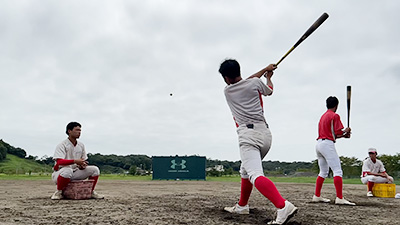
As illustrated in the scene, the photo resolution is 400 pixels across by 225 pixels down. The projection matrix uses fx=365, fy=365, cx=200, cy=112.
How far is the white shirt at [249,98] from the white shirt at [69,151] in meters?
3.67

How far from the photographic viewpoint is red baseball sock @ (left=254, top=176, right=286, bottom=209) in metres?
3.80

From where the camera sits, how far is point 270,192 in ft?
12.7

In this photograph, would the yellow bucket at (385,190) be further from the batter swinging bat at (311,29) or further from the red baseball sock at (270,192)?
the red baseball sock at (270,192)

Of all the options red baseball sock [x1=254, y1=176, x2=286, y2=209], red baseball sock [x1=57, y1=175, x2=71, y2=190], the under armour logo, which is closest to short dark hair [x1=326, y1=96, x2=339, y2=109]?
red baseball sock [x1=254, y1=176, x2=286, y2=209]

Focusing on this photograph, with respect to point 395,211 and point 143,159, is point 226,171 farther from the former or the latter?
point 143,159

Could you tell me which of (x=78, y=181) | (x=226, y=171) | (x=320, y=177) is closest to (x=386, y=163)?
(x=226, y=171)

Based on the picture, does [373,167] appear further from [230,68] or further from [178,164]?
[178,164]

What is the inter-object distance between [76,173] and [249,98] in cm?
397

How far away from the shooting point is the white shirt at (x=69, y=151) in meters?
6.54

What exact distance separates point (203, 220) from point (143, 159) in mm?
56850

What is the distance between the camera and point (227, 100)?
4637mm

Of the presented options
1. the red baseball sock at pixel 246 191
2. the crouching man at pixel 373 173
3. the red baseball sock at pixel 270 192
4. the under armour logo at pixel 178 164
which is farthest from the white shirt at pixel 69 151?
the under armour logo at pixel 178 164

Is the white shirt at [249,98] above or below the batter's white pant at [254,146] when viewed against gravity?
above

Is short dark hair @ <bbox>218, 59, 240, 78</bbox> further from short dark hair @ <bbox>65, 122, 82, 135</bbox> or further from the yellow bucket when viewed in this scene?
the yellow bucket
